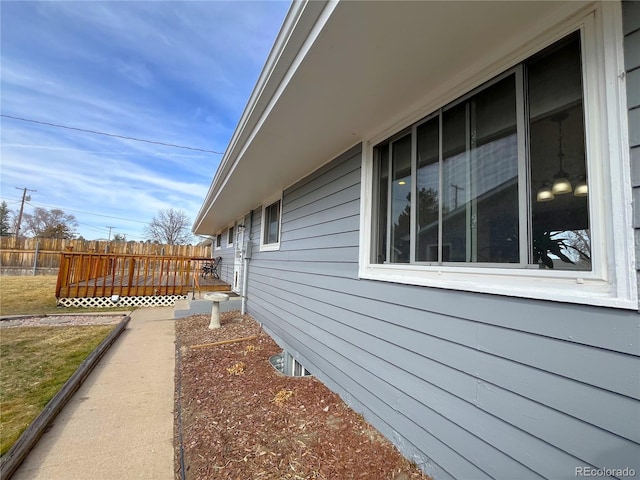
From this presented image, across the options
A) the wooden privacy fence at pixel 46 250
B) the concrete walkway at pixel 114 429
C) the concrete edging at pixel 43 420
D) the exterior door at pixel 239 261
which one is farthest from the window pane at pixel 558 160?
the wooden privacy fence at pixel 46 250

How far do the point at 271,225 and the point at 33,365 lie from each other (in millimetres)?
4077

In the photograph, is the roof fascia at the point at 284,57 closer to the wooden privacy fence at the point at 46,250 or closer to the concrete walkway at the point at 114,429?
the concrete walkway at the point at 114,429

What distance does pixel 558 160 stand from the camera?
1.32 metres

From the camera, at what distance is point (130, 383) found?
3.43 meters

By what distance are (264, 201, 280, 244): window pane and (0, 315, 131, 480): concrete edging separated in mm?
3262

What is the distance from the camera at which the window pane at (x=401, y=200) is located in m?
2.25

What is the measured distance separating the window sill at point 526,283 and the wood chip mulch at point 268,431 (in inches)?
Result: 48.4

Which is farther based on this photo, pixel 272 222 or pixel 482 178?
pixel 272 222

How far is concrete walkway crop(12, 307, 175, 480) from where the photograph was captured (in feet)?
6.57

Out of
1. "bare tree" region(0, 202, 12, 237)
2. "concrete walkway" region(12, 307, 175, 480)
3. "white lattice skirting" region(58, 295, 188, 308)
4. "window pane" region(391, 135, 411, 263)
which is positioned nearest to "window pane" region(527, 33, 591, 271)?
"window pane" region(391, 135, 411, 263)

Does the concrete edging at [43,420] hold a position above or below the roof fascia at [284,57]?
below

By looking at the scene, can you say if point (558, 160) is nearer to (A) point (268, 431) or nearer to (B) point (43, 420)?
(A) point (268, 431)

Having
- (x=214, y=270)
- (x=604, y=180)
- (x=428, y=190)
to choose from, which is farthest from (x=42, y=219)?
(x=604, y=180)

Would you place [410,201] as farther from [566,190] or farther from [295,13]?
[295,13]
